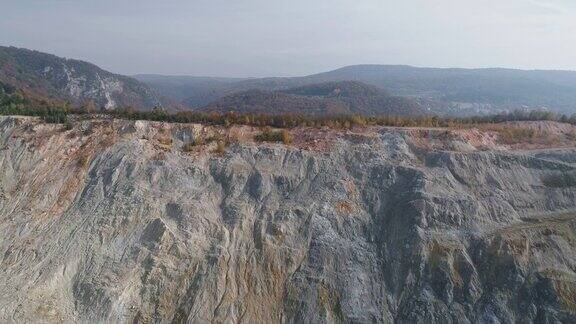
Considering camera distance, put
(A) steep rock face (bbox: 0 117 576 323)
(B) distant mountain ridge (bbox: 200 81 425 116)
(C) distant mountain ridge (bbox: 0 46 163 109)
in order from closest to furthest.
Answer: (A) steep rock face (bbox: 0 117 576 323) < (B) distant mountain ridge (bbox: 200 81 425 116) < (C) distant mountain ridge (bbox: 0 46 163 109)

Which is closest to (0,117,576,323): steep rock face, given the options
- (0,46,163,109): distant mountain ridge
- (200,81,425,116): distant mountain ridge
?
(200,81,425,116): distant mountain ridge

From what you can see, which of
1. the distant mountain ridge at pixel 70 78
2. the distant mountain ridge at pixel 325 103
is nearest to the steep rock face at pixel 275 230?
the distant mountain ridge at pixel 325 103

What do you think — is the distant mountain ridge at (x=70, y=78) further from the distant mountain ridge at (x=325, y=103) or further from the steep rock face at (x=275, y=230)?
the steep rock face at (x=275, y=230)

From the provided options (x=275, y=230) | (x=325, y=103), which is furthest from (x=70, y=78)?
(x=275, y=230)

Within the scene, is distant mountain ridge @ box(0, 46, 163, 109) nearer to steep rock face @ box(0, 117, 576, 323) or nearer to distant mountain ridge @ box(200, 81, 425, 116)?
distant mountain ridge @ box(200, 81, 425, 116)

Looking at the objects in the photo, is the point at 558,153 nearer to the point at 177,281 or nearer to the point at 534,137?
the point at 534,137

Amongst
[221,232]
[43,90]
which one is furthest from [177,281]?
[43,90]

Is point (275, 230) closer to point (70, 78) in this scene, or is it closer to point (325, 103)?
point (325, 103)
